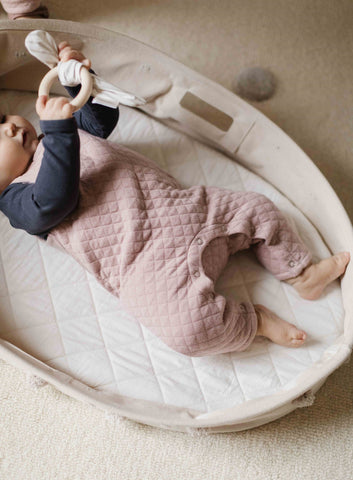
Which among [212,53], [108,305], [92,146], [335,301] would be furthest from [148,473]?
[212,53]

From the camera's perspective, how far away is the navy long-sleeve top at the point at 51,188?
0.99 meters

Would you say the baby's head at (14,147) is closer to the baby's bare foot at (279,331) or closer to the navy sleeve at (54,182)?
the navy sleeve at (54,182)

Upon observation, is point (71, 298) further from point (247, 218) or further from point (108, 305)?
point (247, 218)

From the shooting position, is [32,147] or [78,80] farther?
[32,147]

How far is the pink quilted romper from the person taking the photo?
3.43 ft

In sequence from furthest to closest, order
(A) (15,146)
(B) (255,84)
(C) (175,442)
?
(B) (255,84) < (C) (175,442) < (A) (15,146)

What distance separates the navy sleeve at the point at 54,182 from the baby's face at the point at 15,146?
0.07 metres

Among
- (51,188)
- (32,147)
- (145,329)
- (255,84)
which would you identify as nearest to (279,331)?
(145,329)

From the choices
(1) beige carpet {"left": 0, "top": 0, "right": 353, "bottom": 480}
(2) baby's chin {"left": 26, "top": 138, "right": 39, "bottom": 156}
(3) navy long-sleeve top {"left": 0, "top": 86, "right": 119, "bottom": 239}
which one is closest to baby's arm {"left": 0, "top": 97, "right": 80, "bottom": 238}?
(3) navy long-sleeve top {"left": 0, "top": 86, "right": 119, "bottom": 239}

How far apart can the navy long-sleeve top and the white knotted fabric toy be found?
0.06m

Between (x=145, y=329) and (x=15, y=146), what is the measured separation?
0.47 metres

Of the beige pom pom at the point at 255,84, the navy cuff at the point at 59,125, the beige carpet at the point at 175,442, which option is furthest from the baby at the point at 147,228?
the beige pom pom at the point at 255,84

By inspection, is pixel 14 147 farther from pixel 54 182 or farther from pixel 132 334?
pixel 132 334

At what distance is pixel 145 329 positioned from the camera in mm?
1154
